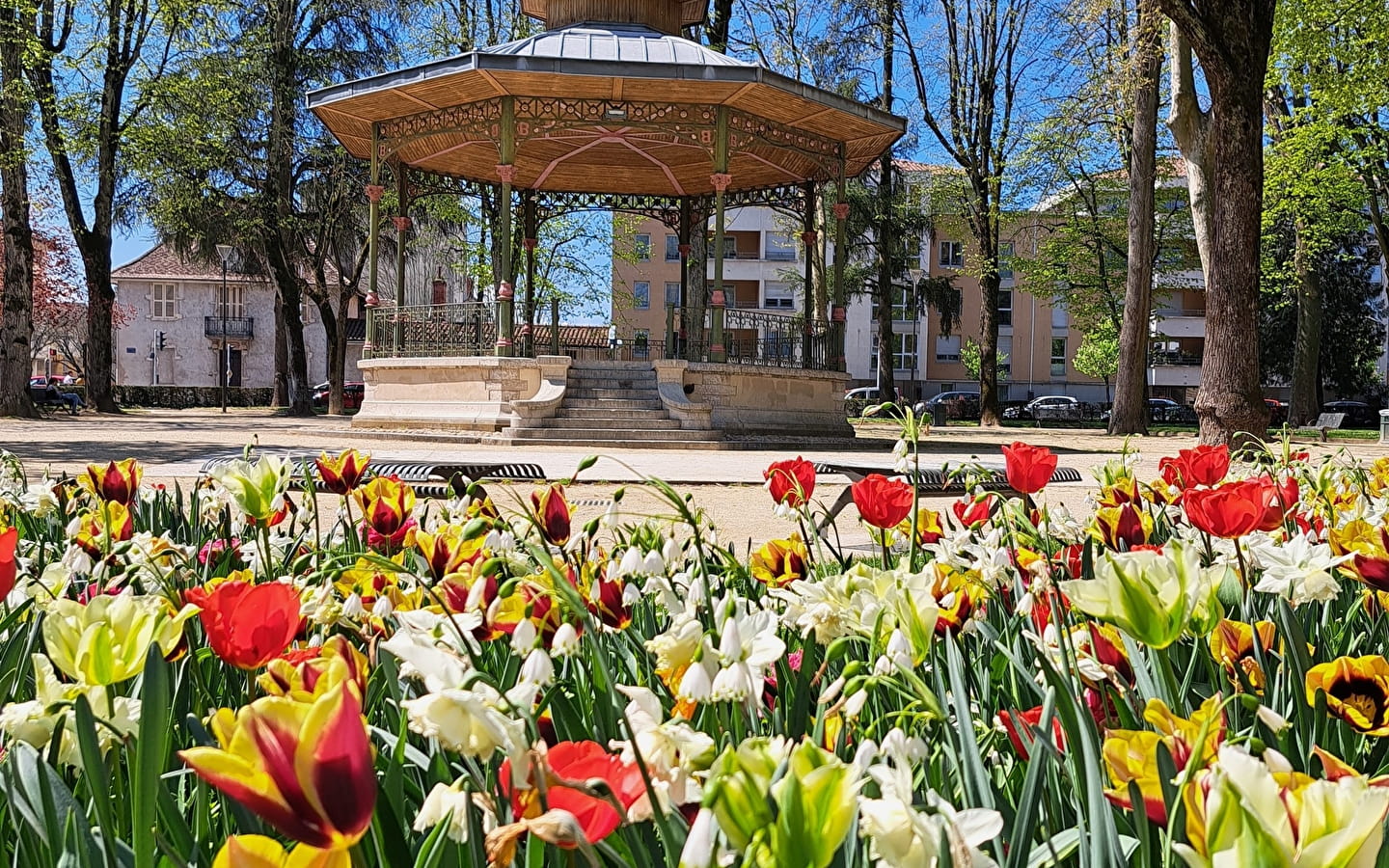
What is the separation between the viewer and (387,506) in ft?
7.94

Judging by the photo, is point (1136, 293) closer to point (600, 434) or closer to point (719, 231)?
point (719, 231)

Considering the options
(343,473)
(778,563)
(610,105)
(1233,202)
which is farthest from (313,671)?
(610,105)

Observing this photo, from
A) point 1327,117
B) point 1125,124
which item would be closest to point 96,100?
point 1125,124

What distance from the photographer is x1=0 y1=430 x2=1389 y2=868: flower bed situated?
0.68 metres

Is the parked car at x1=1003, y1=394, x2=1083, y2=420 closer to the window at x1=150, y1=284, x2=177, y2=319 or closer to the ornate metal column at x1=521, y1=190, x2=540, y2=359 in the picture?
the ornate metal column at x1=521, y1=190, x2=540, y2=359

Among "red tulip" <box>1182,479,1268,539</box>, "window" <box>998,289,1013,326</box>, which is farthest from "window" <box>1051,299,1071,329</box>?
"red tulip" <box>1182,479,1268,539</box>

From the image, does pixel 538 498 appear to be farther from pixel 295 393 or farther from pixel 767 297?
pixel 767 297

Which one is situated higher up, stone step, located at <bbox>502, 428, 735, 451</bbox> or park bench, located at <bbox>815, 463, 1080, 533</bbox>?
park bench, located at <bbox>815, 463, 1080, 533</bbox>

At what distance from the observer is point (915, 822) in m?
0.71

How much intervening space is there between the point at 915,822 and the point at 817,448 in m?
16.5

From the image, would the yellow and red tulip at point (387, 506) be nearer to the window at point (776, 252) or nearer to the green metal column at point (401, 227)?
the green metal column at point (401, 227)

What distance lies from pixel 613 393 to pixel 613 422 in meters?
1.02

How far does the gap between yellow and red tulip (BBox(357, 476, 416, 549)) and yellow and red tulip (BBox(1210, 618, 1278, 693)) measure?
157 centimetres

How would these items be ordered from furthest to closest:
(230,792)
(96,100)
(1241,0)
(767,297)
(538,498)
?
1. (767,297)
2. (96,100)
3. (1241,0)
4. (538,498)
5. (230,792)
